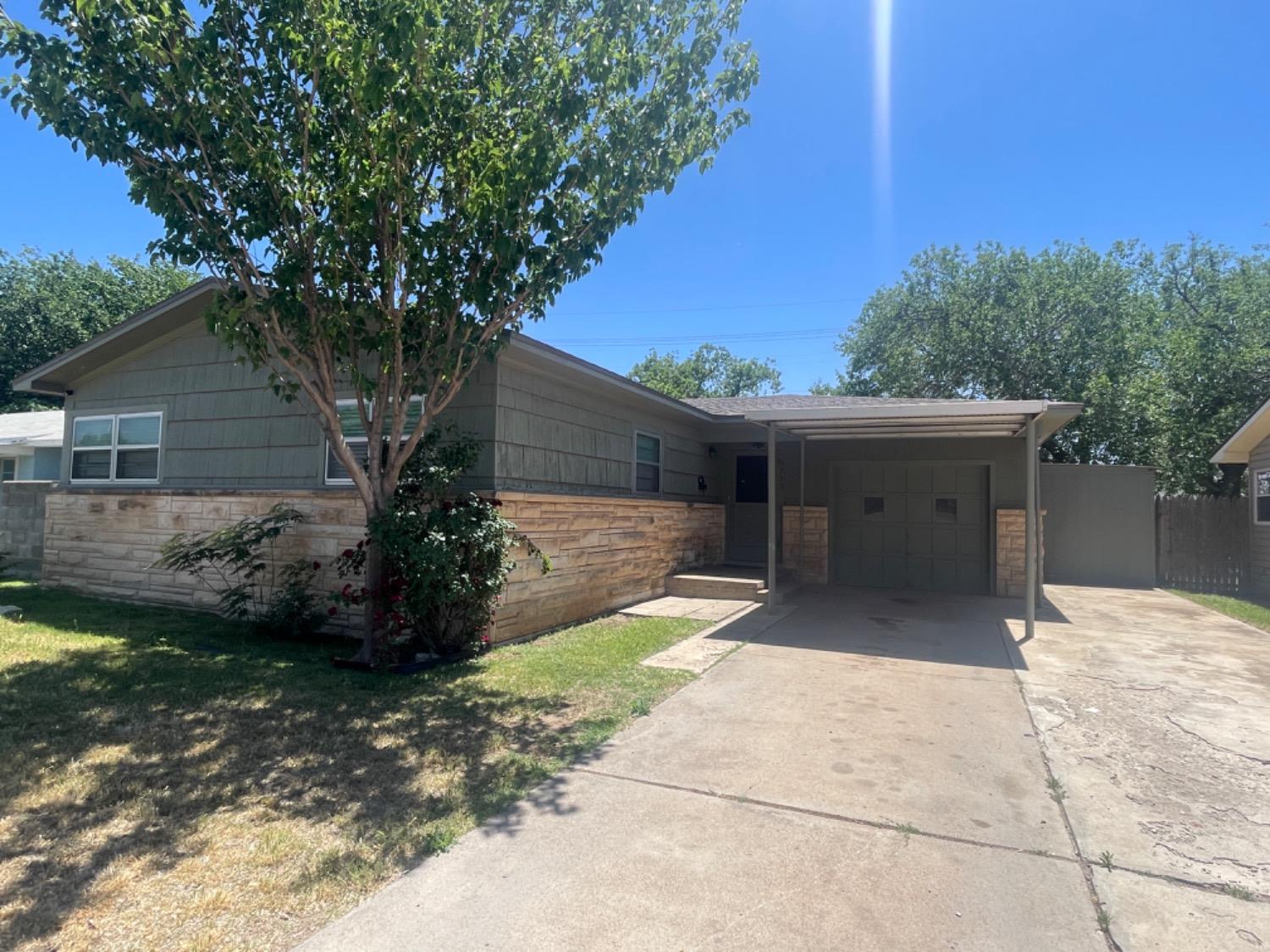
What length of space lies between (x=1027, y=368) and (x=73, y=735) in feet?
68.7

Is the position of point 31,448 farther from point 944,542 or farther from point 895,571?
point 944,542

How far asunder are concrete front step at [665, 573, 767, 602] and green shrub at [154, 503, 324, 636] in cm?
533

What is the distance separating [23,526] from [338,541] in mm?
8619

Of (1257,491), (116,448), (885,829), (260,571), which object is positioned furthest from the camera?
(1257,491)

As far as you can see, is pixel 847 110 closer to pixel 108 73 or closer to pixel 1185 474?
pixel 108 73

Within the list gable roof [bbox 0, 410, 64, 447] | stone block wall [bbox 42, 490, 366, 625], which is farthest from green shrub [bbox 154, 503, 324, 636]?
gable roof [bbox 0, 410, 64, 447]

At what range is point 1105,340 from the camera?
18.4m

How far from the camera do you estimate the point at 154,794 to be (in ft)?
11.7

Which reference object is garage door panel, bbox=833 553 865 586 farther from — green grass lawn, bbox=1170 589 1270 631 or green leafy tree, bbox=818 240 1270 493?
green leafy tree, bbox=818 240 1270 493

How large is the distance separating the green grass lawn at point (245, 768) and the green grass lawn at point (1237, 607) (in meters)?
8.74

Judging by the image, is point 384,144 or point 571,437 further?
point 571,437

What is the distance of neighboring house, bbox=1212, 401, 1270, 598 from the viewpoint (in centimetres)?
1223

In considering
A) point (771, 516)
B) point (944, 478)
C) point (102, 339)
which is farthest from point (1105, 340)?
point (102, 339)

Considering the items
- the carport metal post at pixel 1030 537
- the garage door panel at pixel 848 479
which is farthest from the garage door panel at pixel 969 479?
the carport metal post at pixel 1030 537
